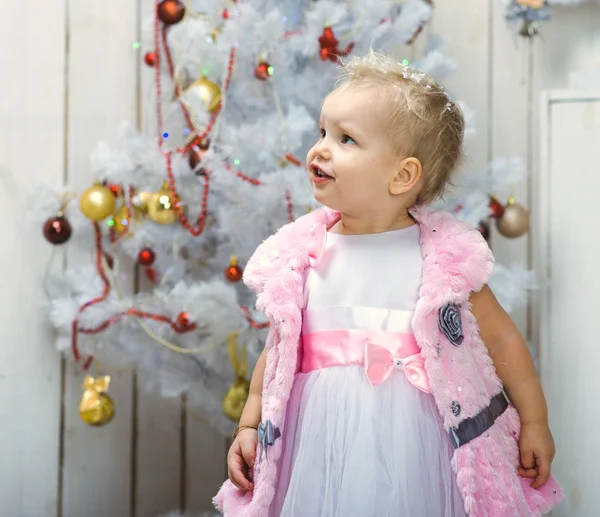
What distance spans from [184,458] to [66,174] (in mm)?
753

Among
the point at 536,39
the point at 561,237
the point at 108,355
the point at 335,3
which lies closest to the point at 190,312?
the point at 108,355

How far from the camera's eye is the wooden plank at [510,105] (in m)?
2.10

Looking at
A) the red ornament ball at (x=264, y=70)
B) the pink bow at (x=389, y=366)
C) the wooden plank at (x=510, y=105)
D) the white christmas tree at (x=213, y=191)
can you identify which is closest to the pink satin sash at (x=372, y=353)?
the pink bow at (x=389, y=366)

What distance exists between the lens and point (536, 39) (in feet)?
6.89

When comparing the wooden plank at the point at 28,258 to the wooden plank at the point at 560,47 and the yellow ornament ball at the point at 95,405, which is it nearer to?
the yellow ornament ball at the point at 95,405

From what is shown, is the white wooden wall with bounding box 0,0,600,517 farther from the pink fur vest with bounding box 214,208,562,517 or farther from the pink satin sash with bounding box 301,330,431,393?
the pink satin sash with bounding box 301,330,431,393

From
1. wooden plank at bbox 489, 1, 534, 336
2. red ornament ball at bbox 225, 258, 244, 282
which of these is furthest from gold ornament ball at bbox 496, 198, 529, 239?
red ornament ball at bbox 225, 258, 244, 282

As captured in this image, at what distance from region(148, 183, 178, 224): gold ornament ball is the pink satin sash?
0.67m

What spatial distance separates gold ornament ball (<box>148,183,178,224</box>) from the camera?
1694mm

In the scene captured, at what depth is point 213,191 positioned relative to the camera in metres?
1.75

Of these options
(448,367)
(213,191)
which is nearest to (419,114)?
(448,367)

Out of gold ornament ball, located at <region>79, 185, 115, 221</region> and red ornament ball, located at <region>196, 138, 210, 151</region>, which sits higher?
red ornament ball, located at <region>196, 138, 210, 151</region>

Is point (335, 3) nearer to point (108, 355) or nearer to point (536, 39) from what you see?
point (536, 39)

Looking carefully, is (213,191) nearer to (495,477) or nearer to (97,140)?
A: (97,140)
